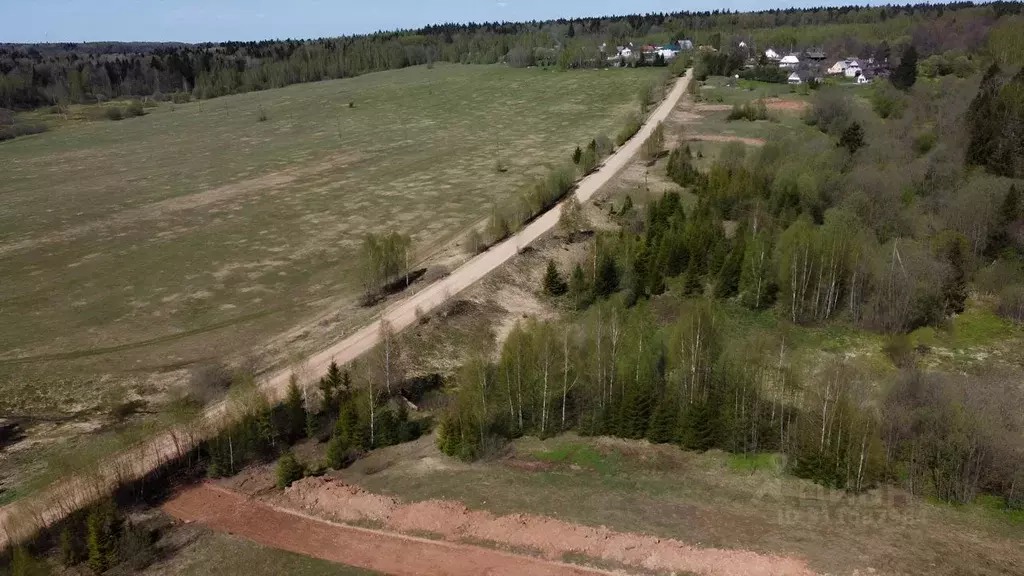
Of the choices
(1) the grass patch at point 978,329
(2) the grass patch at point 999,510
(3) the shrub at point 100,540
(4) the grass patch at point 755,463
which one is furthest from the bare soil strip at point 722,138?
(3) the shrub at point 100,540

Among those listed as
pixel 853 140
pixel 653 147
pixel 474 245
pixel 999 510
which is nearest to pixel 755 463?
pixel 999 510

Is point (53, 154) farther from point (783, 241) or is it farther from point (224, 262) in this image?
point (783, 241)

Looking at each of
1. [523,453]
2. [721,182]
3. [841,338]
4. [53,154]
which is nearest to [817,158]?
[721,182]

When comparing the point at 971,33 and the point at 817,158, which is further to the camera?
the point at 971,33

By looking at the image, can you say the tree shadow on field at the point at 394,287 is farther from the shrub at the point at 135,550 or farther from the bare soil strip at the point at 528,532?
the shrub at the point at 135,550

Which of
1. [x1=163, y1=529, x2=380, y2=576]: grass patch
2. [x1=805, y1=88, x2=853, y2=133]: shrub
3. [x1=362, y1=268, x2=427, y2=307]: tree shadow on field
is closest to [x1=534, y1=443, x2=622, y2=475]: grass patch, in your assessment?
[x1=163, y1=529, x2=380, y2=576]: grass patch

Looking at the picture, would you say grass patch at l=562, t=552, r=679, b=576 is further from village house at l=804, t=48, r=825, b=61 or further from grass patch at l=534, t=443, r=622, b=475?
village house at l=804, t=48, r=825, b=61

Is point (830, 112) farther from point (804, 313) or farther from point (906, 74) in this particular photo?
point (804, 313)

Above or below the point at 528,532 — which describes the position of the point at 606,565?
below
